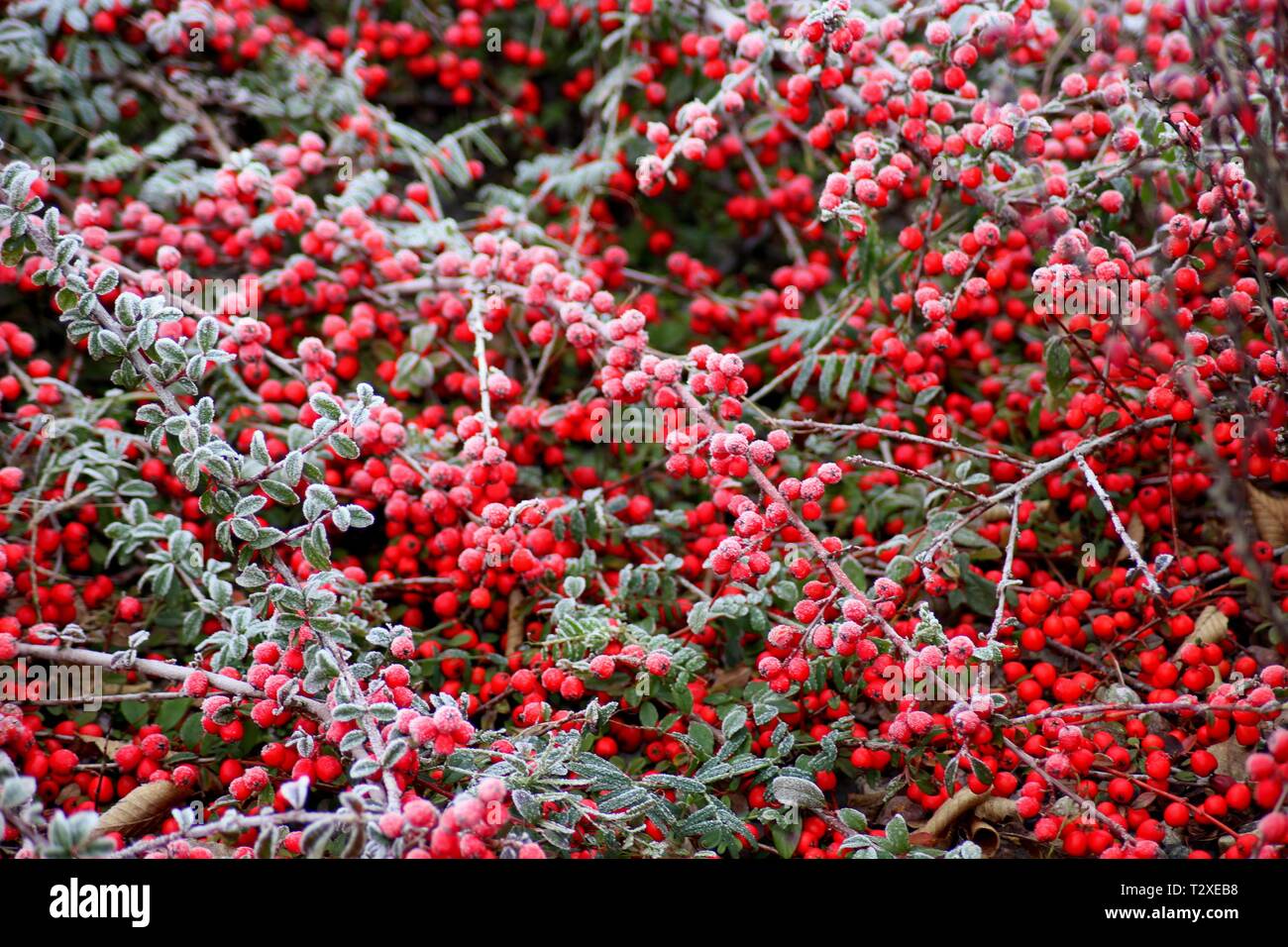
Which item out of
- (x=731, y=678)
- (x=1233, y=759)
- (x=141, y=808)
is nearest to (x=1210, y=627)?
(x=1233, y=759)

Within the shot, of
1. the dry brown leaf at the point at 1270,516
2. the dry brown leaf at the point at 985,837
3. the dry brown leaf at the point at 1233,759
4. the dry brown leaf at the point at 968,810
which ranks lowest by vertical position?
the dry brown leaf at the point at 985,837

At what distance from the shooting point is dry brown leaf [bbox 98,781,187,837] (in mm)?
1831

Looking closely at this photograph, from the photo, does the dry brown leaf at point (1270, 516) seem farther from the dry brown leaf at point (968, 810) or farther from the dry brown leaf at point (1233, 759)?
the dry brown leaf at point (968, 810)

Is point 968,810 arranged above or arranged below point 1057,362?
below

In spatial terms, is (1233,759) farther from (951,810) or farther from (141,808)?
(141,808)

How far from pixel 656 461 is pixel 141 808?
4.25 feet

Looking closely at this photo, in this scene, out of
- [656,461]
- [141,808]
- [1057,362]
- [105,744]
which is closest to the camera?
[141,808]

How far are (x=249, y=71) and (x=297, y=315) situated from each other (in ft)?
2.94

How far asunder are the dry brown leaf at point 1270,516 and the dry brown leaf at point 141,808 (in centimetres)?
225

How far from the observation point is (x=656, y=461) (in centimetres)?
247

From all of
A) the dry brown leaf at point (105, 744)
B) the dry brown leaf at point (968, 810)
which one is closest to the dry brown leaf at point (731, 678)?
the dry brown leaf at point (968, 810)

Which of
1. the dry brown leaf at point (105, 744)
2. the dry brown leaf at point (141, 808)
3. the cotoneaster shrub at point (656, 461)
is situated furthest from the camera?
the dry brown leaf at point (105, 744)

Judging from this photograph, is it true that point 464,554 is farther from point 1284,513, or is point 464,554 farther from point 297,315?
point 1284,513

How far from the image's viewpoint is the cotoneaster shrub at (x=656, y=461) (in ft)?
5.65
